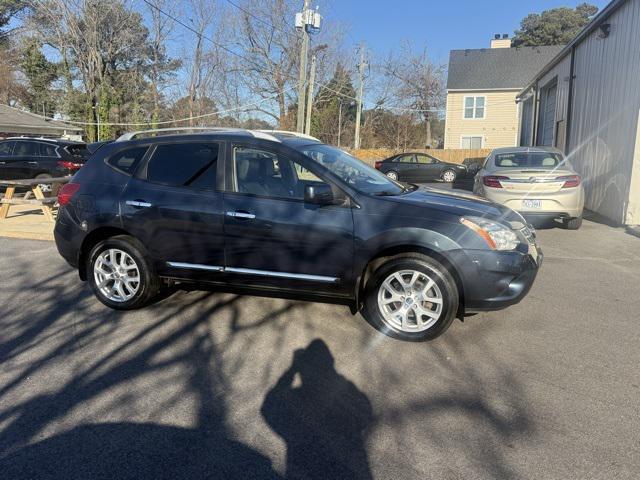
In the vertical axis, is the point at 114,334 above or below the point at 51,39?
below

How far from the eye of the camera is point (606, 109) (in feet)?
39.1

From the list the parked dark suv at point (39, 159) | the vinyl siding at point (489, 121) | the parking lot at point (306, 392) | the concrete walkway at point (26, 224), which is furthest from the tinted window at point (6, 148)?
the vinyl siding at point (489, 121)

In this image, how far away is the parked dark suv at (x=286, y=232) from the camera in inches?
167

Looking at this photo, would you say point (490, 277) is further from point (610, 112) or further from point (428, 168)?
point (428, 168)

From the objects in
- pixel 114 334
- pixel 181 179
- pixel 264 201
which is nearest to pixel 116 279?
pixel 114 334

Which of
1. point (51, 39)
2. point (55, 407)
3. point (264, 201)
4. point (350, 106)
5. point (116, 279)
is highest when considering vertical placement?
point (51, 39)

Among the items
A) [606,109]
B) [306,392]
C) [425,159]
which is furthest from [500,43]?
[306,392]

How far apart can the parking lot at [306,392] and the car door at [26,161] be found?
953cm

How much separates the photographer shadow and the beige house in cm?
3578

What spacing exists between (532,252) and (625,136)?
785 cm

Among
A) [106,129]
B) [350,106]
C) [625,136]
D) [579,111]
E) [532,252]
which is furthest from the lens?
[350,106]

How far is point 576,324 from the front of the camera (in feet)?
15.6

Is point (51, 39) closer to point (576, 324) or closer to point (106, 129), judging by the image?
point (106, 129)

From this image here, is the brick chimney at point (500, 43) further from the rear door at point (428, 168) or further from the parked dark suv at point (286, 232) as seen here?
the parked dark suv at point (286, 232)
